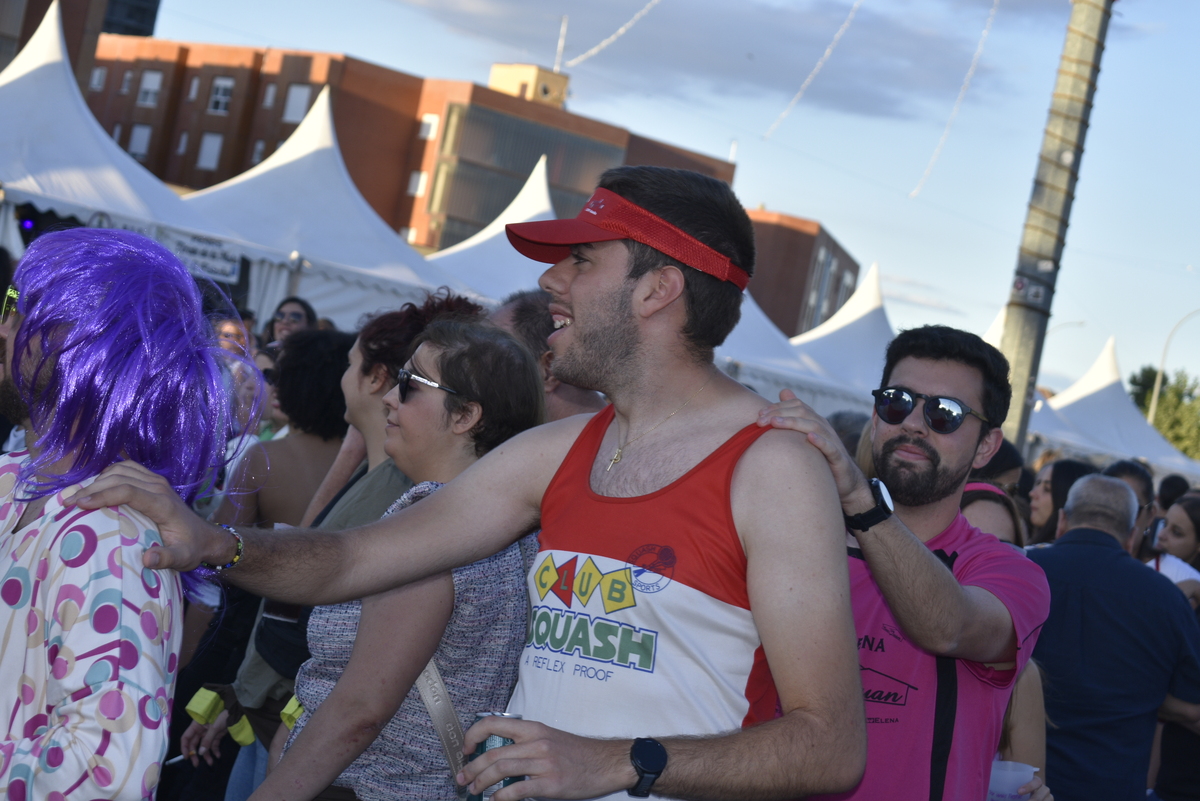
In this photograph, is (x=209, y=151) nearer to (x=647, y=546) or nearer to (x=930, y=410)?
(x=930, y=410)

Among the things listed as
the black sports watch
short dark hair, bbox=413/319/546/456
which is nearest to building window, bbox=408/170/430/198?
short dark hair, bbox=413/319/546/456

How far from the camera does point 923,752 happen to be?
7.68 ft

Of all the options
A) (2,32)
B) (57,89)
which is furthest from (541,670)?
(2,32)

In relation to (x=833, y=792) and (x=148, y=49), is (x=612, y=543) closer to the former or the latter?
(x=833, y=792)

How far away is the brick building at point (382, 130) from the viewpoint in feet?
140

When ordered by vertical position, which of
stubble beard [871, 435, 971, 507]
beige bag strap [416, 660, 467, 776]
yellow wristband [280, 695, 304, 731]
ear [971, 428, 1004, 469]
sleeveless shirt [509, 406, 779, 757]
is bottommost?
yellow wristband [280, 695, 304, 731]

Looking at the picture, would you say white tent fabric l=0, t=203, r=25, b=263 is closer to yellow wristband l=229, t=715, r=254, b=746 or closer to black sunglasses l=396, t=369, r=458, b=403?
yellow wristband l=229, t=715, r=254, b=746

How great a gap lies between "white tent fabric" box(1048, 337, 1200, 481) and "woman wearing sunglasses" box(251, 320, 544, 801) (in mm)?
20785

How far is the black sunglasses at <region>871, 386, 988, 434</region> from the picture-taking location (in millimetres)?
2678

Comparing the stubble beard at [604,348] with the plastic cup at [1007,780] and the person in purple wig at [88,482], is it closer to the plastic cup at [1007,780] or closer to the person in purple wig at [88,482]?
the person in purple wig at [88,482]

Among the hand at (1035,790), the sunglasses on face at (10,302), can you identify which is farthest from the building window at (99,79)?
the hand at (1035,790)

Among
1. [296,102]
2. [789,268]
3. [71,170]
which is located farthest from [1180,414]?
[71,170]

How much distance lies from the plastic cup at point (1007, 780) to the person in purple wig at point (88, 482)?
6.87ft

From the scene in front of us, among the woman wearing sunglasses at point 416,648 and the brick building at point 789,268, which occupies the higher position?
the brick building at point 789,268
